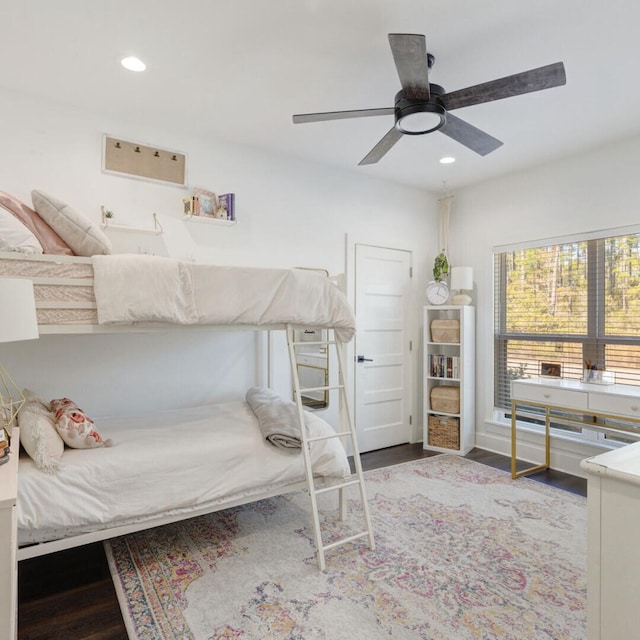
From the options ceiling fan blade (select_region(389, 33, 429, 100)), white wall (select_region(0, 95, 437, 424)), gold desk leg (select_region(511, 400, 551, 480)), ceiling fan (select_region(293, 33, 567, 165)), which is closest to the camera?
ceiling fan blade (select_region(389, 33, 429, 100))

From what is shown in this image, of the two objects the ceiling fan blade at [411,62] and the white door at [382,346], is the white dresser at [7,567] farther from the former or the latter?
the white door at [382,346]

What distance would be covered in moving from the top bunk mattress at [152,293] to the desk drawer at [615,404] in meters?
2.18

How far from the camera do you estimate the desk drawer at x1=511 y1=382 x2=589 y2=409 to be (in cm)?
326

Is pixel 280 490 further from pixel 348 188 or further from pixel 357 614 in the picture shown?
pixel 348 188

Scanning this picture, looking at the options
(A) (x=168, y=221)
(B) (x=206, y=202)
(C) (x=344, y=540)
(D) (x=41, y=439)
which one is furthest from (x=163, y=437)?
(B) (x=206, y=202)

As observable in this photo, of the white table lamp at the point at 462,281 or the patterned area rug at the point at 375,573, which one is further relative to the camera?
the white table lamp at the point at 462,281

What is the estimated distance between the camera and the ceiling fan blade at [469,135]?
2.38 meters

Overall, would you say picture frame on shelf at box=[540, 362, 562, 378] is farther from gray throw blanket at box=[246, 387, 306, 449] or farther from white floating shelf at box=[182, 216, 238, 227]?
white floating shelf at box=[182, 216, 238, 227]

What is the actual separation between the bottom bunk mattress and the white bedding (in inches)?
26.7

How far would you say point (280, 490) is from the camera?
260 cm

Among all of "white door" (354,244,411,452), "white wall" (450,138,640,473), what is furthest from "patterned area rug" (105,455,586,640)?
"white wall" (450,138,640,473)

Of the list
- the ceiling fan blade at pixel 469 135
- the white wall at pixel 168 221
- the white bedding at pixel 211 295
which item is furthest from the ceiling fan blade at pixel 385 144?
the white wall at pixel 168 221

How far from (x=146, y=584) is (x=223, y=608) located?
0.44 m

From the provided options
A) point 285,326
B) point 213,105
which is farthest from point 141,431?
point 213,105
